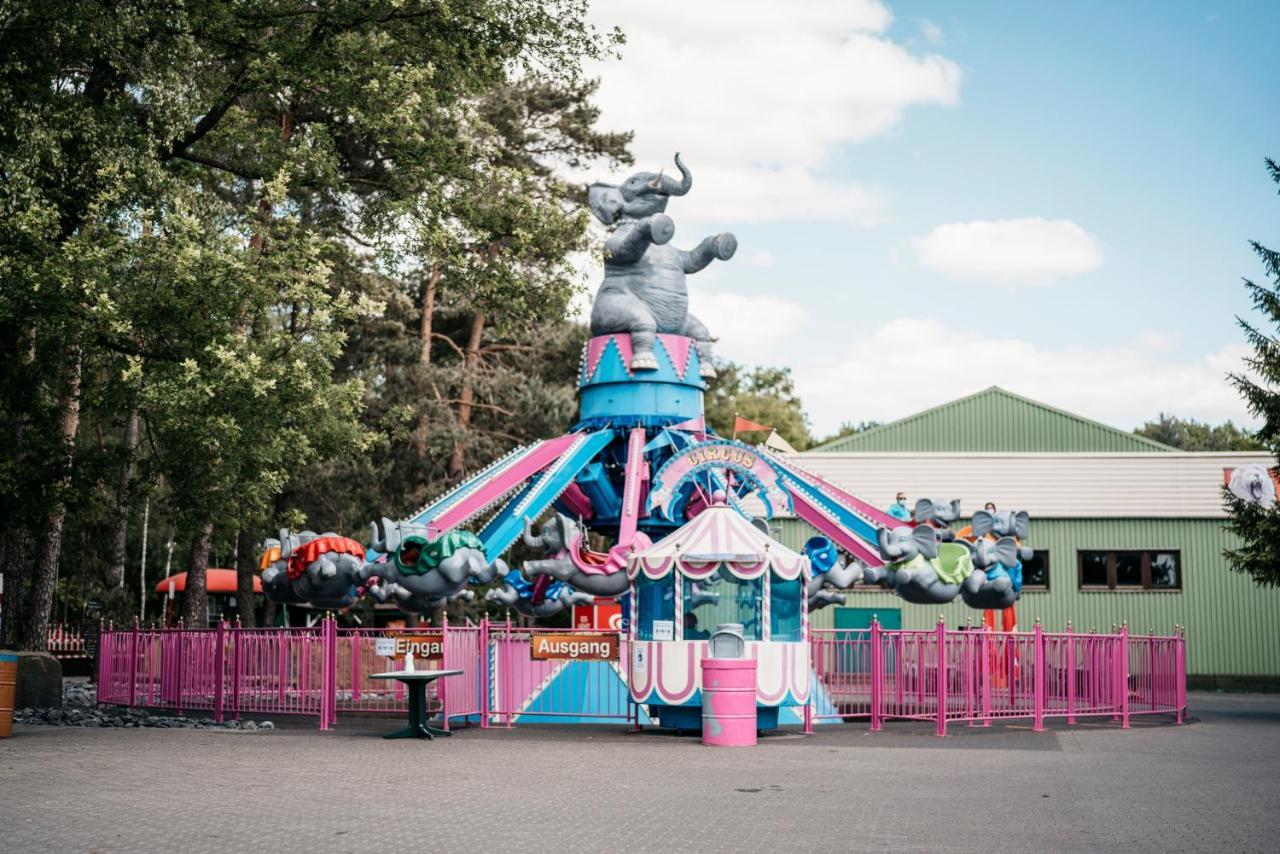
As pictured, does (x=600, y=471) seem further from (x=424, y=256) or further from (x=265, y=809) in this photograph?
(x=265, y=809)

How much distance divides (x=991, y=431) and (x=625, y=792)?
1077 inches

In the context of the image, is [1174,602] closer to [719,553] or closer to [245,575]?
[719,553]

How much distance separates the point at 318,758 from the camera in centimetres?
1455

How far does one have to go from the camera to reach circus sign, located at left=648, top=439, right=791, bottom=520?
61.9 feet

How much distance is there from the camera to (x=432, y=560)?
16859 millimetres

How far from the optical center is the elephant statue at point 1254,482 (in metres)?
34.1

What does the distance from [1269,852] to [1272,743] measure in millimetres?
9641

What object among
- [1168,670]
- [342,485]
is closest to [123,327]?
[1168,670]

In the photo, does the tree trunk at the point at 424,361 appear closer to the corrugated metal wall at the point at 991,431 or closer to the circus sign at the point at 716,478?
the corrugated metal wall at the point at 991,431

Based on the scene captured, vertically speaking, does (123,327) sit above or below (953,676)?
above

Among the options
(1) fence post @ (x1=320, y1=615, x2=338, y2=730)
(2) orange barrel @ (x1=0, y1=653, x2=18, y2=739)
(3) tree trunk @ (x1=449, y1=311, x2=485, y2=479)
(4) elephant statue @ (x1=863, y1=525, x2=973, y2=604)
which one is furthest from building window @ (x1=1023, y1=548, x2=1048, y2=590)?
(2) orange barrel @ (x1=0, y1=653, x2=18, y2=739)

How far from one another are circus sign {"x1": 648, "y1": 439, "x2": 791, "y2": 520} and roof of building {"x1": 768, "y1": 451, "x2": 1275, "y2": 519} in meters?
14.3

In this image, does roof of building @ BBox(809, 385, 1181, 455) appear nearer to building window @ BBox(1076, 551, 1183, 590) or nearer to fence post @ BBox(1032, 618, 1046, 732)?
building window @ BBox(1076, 551, 1183, 590)

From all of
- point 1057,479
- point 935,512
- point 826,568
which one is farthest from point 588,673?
point 1057,479
